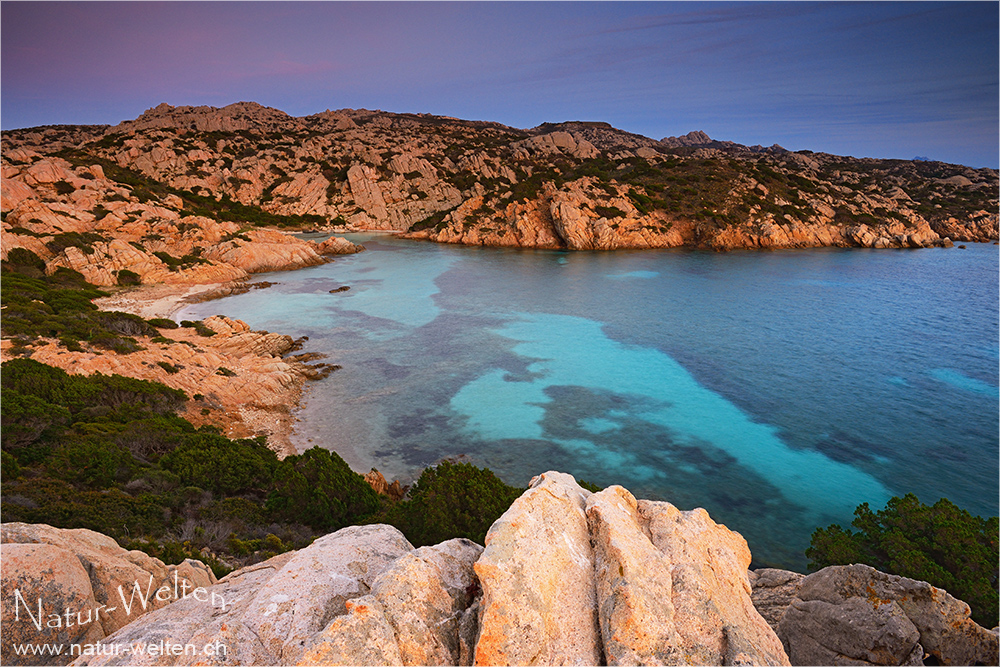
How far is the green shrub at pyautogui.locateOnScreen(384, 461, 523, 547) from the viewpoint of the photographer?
803 centimetres

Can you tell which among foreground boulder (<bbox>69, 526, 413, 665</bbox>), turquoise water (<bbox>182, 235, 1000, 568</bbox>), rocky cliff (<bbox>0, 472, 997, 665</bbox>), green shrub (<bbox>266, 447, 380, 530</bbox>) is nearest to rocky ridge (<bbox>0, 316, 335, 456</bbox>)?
turquoise water (<bbox>182, 235, 1000, 568</bbox>)

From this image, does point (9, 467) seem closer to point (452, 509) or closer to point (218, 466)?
point (218, 466)

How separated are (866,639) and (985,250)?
78074 mm

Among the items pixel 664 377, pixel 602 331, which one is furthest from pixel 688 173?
pixel 664 377

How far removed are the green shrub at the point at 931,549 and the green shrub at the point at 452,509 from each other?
18.9 feet

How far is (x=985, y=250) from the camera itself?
192 ft

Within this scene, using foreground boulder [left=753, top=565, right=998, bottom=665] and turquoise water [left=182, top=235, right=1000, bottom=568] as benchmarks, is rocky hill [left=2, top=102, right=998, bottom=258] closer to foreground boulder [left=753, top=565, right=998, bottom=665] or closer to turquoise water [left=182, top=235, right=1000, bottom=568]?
turquoise water [left=182, top=235, right=1000, bottom=568]

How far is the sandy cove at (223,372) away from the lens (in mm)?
14828

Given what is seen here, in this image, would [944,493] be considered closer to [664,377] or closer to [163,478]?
[664,377]

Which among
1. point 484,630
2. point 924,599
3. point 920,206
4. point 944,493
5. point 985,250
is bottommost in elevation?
point 944,493

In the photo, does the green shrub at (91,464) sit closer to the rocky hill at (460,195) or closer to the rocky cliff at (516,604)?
the rocky cliff at (516,604)

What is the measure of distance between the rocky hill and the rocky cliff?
39454 mm

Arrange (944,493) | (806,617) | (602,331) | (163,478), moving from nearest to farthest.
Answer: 1. (806,617)
2. (163,478)
3. (944,493)
4. (602,331)

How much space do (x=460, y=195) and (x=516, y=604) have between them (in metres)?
81.5
